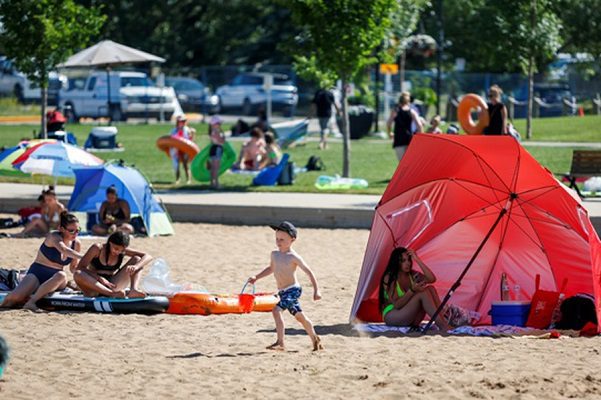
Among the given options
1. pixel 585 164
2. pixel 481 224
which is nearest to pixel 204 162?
pixel 585 164

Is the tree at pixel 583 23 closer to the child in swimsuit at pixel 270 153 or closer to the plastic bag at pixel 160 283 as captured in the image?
the child in swimsuit at pixel 270 153

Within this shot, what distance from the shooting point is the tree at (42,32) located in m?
26.5

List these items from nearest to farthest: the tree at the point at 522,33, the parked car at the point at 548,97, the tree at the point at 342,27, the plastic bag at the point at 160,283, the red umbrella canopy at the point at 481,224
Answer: the red umbrella canopy at the point at 481,224 < the plastic bag at the point at 160,283 < the tree at the point at 342,27 < the tree at the point at 522,33 < the parked car at the point at 548,97

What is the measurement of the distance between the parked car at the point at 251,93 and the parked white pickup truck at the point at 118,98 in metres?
2.88

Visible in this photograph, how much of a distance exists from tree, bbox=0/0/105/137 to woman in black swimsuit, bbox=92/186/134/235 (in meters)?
8.49

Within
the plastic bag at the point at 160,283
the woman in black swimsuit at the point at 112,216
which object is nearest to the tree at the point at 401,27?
the woman in black swimsuit at the point at 112,216

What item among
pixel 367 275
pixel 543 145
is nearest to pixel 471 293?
pixel 367 275

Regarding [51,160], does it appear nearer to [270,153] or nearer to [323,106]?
[270,153]

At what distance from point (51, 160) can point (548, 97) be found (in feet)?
96.0

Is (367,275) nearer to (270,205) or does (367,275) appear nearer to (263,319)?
(263,319)

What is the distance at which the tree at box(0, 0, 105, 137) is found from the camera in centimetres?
2655

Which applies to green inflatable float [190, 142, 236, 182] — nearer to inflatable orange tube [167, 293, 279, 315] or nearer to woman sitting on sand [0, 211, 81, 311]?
woman sitting on sand [0, 211, 81, 311]

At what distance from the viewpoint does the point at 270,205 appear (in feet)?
66.6

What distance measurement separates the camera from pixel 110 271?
43.2 ft
